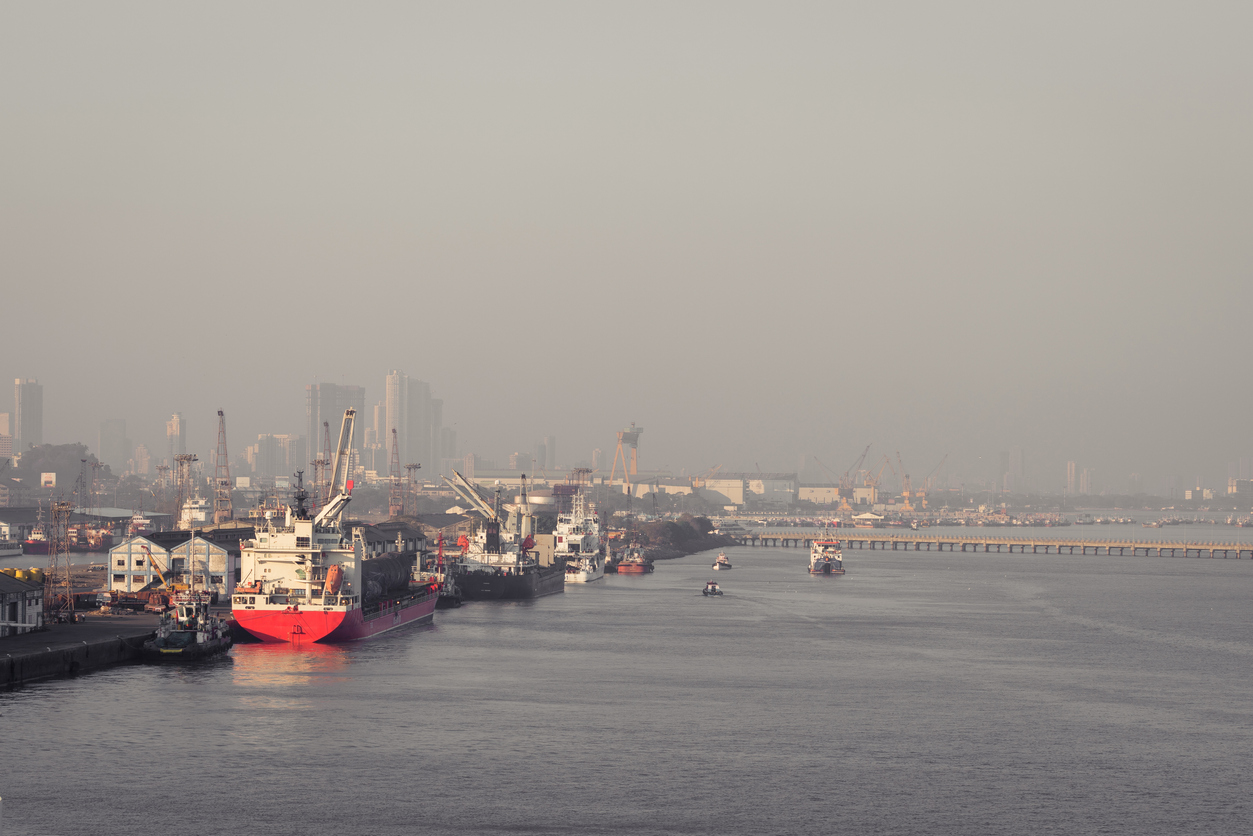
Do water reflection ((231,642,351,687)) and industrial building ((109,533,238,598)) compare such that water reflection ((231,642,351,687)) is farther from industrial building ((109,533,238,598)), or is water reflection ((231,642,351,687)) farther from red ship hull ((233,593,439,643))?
industrial building ((109,533,238,598))

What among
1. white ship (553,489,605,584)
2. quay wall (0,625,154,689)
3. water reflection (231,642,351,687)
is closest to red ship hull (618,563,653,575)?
white ship (553,489,605,584)

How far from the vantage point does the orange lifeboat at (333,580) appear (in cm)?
4953

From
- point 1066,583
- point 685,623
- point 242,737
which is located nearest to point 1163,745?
point 242,737

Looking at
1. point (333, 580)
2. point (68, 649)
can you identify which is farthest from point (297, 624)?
point (68, 649)

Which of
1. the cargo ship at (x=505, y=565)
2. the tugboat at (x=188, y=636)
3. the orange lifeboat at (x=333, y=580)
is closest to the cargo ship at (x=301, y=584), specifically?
the orange lifeboat at (x=333, y=580)

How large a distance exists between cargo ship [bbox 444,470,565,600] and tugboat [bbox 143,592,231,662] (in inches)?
1290

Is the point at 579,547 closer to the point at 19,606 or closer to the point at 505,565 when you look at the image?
the point at 505,565

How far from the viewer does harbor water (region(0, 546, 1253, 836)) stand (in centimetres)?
2608

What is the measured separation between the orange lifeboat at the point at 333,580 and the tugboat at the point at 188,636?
14.0ft

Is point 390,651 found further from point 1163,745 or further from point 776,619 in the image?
point 1163,745

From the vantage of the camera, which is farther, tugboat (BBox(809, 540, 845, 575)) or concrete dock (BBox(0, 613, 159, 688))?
tugboat (BBox(809, 540, 845, 575))

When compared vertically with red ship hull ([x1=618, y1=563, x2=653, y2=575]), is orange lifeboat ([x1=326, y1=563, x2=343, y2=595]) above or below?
above

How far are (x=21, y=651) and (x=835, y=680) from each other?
2730cm

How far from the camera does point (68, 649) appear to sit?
40.5m
